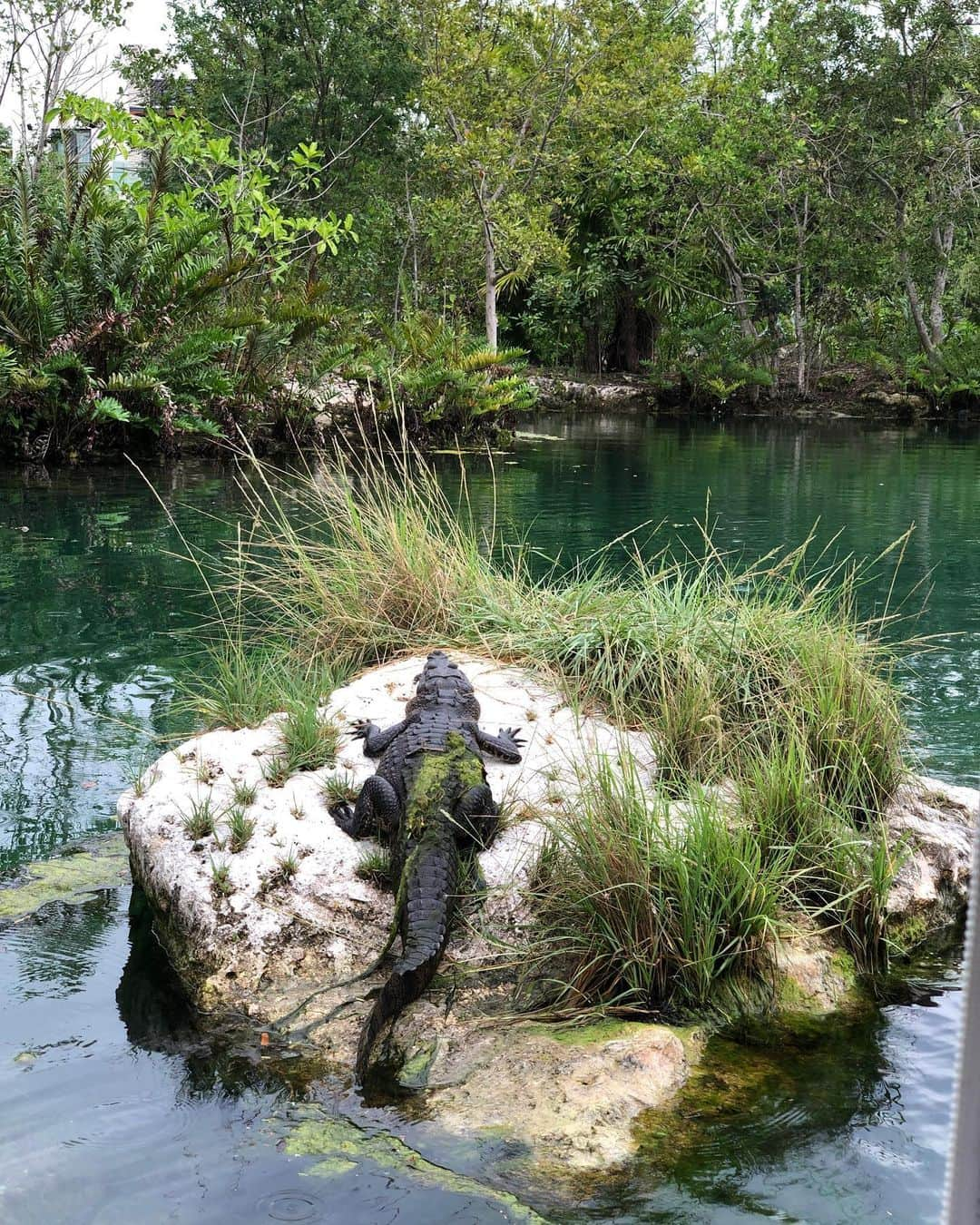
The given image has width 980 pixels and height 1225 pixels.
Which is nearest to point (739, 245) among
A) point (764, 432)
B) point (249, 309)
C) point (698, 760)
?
point (764, 432)

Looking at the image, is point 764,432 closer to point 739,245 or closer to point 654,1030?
point 739,245

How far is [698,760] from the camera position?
4453 millimetres

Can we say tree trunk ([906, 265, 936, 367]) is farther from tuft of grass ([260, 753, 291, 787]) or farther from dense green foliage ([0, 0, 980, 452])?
tuft of grass ([260, 753, 291, 787])

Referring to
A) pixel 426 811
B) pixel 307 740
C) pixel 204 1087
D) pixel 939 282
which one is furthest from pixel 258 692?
pixel 939 282

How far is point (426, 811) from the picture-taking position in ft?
13.4

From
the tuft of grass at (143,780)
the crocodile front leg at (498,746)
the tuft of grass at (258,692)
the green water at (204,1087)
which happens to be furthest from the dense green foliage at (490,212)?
the crocodile front leg at (498,746)

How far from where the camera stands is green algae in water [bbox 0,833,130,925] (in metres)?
4.44

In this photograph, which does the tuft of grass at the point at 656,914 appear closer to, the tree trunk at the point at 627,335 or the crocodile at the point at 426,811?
the crocodile at the point at 426,811

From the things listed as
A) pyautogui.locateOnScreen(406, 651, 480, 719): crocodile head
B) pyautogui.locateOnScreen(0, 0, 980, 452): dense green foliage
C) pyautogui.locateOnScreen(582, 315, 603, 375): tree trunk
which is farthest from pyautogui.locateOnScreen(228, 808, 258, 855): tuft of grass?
pyautogui.locateOnScreen(582, 315, 603, 375): tree trunk

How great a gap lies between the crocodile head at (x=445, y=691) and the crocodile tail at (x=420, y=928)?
0.91m

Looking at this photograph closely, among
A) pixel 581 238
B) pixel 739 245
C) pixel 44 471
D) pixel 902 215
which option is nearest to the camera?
pixel 44 471

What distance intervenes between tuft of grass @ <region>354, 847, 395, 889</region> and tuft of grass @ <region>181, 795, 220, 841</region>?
0.58m

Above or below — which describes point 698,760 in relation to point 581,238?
below

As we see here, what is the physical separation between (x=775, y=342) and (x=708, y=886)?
95.0ft
